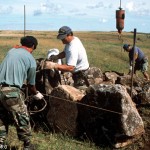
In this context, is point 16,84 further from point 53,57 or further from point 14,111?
point 53,57

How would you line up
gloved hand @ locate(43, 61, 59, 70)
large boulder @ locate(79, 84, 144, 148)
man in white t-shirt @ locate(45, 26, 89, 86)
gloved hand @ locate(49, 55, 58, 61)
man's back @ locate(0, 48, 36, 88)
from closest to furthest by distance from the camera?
1. man's back @ locate(0, 48, 36, 88)
2. large boulder @ locate(79, 84, 144, 148)
3. man in white t-shirt @ locate(45, 26, 89, 86)
4. gloved hand @ locate(43, 61, 59, 70)
5. gloved hand @ locate(49, 55, 58, 61)

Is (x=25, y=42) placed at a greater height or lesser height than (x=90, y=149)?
greater

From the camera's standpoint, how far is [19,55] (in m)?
6.44

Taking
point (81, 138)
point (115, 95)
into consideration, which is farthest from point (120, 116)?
point (81, 138)

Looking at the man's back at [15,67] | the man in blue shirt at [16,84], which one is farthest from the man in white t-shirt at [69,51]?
the man's back at [15,67]

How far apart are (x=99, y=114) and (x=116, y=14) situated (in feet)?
12.5

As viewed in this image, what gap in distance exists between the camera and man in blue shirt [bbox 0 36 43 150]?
6379 millimetres

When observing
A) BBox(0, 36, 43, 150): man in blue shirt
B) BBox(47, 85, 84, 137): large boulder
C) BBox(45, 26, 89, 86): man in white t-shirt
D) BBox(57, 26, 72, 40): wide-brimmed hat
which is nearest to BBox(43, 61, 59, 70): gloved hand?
BBox(45, 26, 89, 86): man in white t-shirt

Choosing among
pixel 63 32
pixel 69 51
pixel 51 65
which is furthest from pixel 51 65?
pixel 63 32

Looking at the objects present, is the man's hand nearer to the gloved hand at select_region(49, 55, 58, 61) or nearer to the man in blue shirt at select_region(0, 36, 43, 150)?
the gloved hand at select_region(49, 55, 58, 61)

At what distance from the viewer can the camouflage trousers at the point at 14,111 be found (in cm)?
639

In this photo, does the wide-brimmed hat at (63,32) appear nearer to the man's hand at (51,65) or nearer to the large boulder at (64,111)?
the man's hand at (51,65)

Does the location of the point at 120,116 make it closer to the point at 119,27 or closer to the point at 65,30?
the point at 65,30

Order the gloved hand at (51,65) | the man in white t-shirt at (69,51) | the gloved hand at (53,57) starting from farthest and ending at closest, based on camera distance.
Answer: the gloved hand at (53,57) < the gloved hand at (51,65) < the man in white t-shirt at (69,51)
